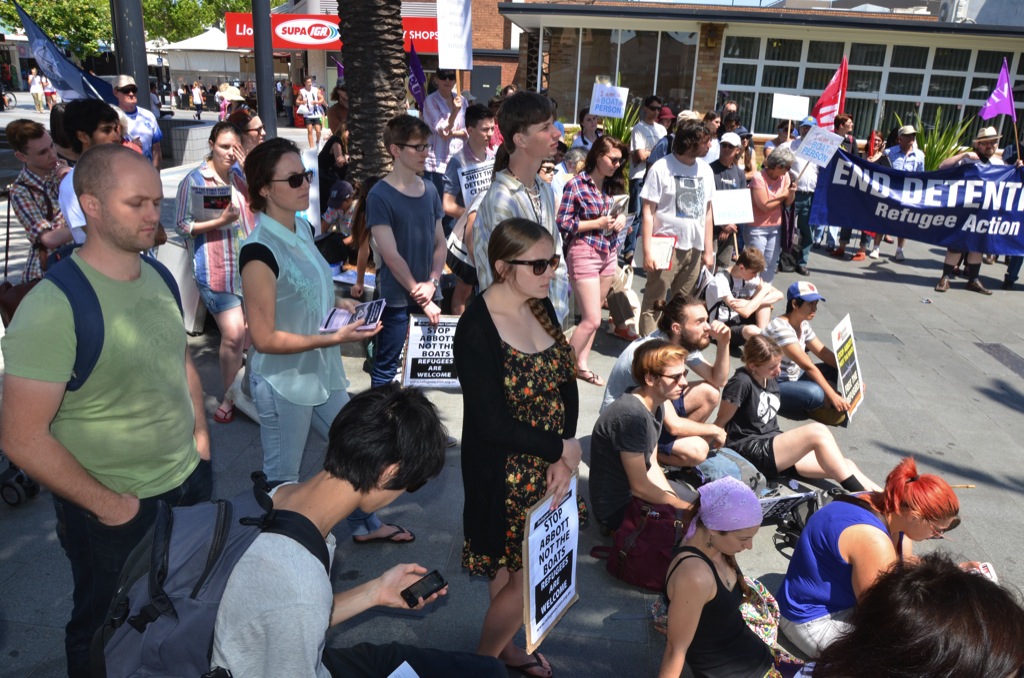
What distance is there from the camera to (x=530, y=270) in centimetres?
290

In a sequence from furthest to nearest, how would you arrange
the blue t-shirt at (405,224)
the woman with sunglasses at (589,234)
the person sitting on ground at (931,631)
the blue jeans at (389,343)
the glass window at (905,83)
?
1. the glass window at (905,83)
2. the woman with sunglasses at (589,234)
3. the blue jeans at (389,343)
4. the blue t-shirt at (405,224)
5. the person sitting on ground at (931,631)

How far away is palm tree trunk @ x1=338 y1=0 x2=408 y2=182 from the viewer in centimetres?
792

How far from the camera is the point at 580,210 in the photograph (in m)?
6.51

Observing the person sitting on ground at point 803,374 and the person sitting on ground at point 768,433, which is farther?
the person sitting on ground at point 803,374

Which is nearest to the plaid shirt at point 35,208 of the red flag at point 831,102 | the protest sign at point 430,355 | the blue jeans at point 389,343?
the blue jeans at point 389,343

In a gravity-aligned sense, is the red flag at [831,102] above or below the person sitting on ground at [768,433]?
above

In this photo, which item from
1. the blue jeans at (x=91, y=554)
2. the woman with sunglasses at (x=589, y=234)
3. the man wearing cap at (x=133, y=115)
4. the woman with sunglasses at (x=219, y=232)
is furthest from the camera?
the man wearing cap at (x=133, y=115)

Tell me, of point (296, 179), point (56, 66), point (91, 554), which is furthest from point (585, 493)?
point (56, 66)

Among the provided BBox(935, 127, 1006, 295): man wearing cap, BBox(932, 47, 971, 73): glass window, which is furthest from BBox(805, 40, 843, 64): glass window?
BBox(935, 127, 1006, 295): man wearing cap

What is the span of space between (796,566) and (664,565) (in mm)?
635

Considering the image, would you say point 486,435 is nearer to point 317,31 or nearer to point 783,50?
point 783,50

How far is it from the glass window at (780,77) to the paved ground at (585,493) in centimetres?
1372

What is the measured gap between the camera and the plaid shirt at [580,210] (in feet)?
21.3

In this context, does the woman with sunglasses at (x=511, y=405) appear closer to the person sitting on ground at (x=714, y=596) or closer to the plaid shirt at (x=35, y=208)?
the person sitting on ground at (x=714, y=596)
